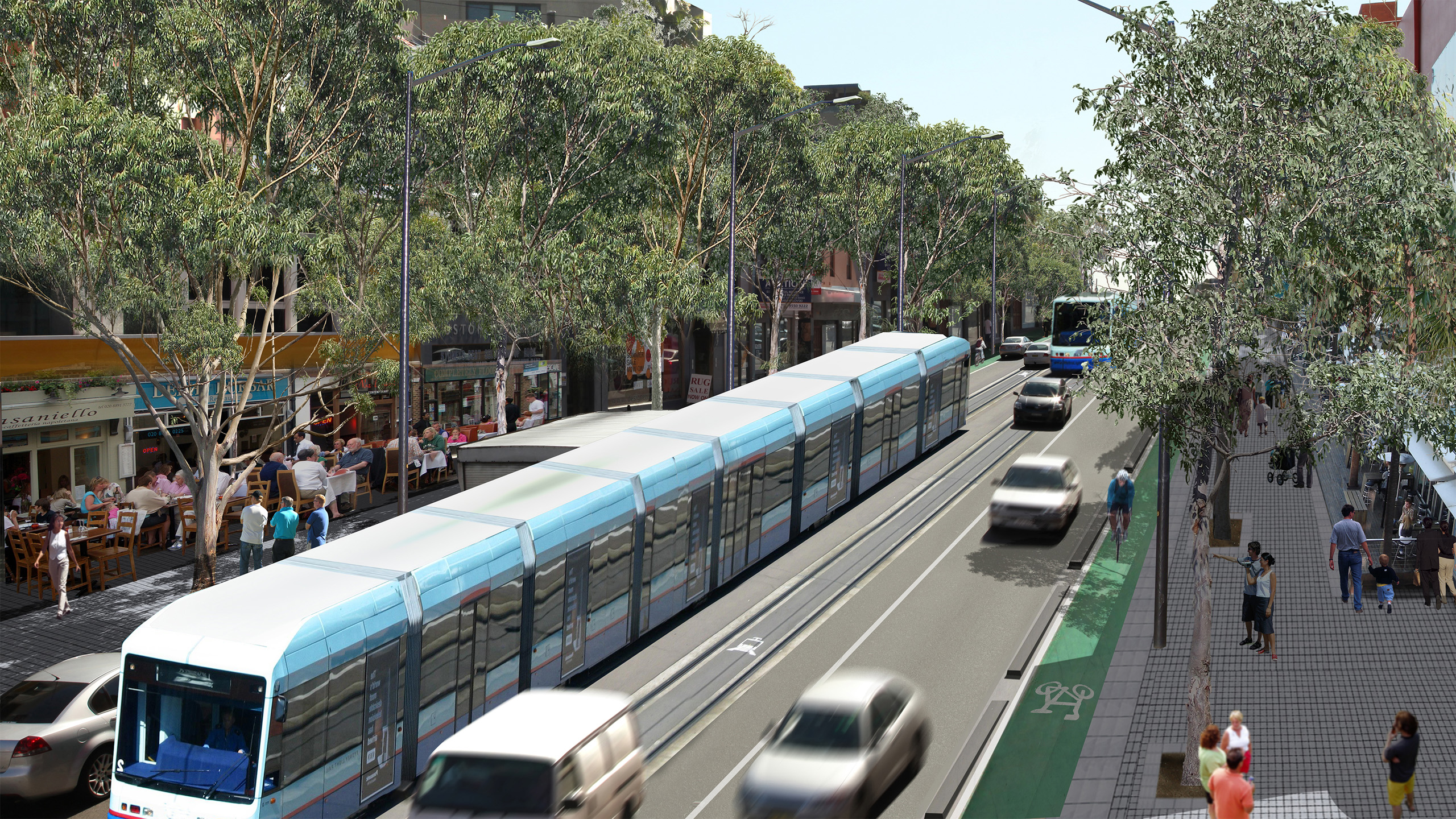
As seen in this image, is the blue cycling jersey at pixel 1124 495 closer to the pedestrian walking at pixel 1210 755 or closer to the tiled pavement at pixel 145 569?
the pedestrian walking at pixel 1210 755

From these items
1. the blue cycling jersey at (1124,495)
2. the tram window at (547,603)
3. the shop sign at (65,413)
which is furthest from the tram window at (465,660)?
the shop sign at (65,413)

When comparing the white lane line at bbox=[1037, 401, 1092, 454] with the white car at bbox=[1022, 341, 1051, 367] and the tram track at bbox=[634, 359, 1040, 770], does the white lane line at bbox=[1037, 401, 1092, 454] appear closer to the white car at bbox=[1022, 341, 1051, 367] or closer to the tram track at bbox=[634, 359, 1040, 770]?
the tram track at bbox=[634, 359, 1040, 770]

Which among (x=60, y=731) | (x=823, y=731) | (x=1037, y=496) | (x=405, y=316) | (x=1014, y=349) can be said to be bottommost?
(x=60, y=731)

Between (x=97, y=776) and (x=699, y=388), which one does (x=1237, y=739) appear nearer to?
(x=97, y=776)

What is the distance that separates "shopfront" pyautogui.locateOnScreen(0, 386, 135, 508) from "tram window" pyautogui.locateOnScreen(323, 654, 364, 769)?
1541 centimetres

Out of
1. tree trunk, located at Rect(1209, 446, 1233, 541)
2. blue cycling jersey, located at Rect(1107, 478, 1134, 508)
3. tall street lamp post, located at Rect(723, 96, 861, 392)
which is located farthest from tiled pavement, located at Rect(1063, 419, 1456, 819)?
tall street lamp post, located at Rect(723, 96, 861, 392)

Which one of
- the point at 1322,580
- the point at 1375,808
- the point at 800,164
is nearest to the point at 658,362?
the point at 800,164

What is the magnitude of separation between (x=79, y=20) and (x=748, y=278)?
32.9 metres

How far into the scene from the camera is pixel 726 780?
1491 centimetres

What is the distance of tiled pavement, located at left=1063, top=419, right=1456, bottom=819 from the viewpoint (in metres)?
14.9

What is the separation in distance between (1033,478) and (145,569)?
1887 cm

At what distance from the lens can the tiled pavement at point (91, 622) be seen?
18547mm

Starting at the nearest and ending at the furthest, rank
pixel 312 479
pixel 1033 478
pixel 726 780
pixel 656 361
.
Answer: pixel 726 780 < pixel 1033 478 < pixel 312 479 < pixel 656 361

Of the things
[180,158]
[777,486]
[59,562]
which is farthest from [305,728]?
[180,158]
